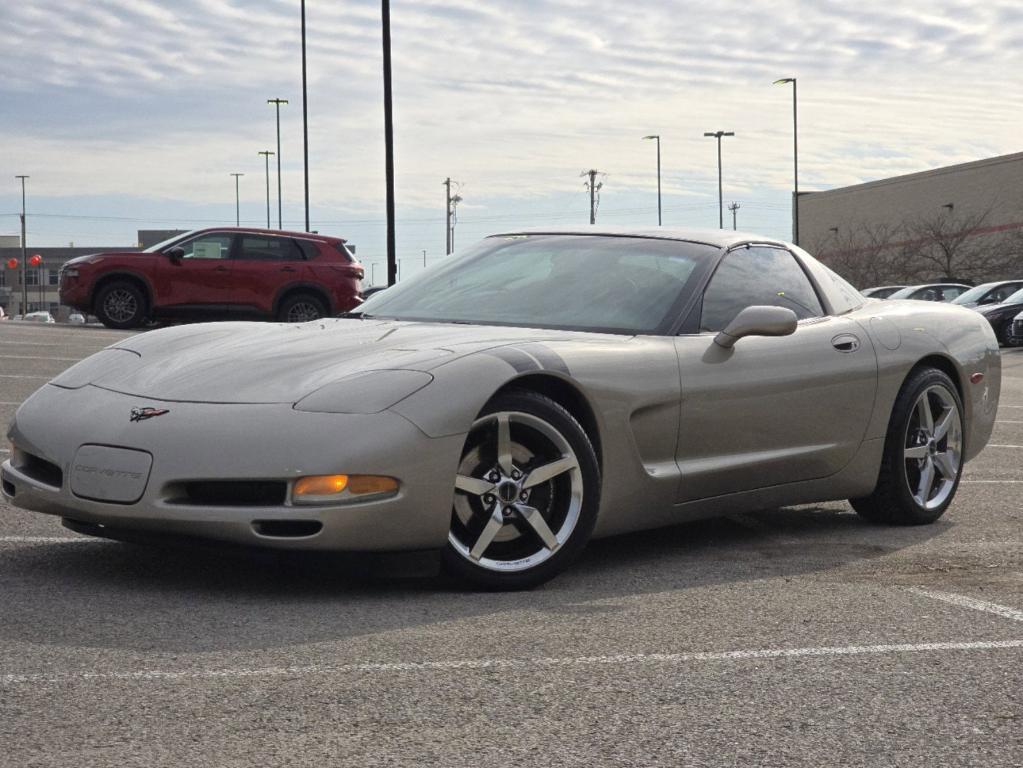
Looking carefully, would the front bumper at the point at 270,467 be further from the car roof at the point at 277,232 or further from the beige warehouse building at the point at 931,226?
the beige warehouse building at the point at 931,226

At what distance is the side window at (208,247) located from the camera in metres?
22.4

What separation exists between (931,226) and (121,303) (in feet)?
134

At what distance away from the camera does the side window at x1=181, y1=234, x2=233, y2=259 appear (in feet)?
73.5

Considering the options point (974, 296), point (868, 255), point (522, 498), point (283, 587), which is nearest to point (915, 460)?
point (522, 498)

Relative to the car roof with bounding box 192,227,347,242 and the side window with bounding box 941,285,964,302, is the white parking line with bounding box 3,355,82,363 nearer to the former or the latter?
the car roof with bounding box 192,227,347,242

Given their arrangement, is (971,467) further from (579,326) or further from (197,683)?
(197,683)

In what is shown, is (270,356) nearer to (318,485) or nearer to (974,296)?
(318,485)

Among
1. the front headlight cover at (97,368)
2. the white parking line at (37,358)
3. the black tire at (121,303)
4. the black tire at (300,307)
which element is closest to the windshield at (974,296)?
the black tire at (300,307)

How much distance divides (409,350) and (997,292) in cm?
2829

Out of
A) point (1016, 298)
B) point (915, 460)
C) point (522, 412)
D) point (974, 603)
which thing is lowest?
point (974, 603)

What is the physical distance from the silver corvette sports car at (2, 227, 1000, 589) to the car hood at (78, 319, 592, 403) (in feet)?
0.04

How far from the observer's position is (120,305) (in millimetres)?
22188

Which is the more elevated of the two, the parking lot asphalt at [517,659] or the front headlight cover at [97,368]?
the front headlight cover at [97,368]

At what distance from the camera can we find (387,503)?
4.54m
